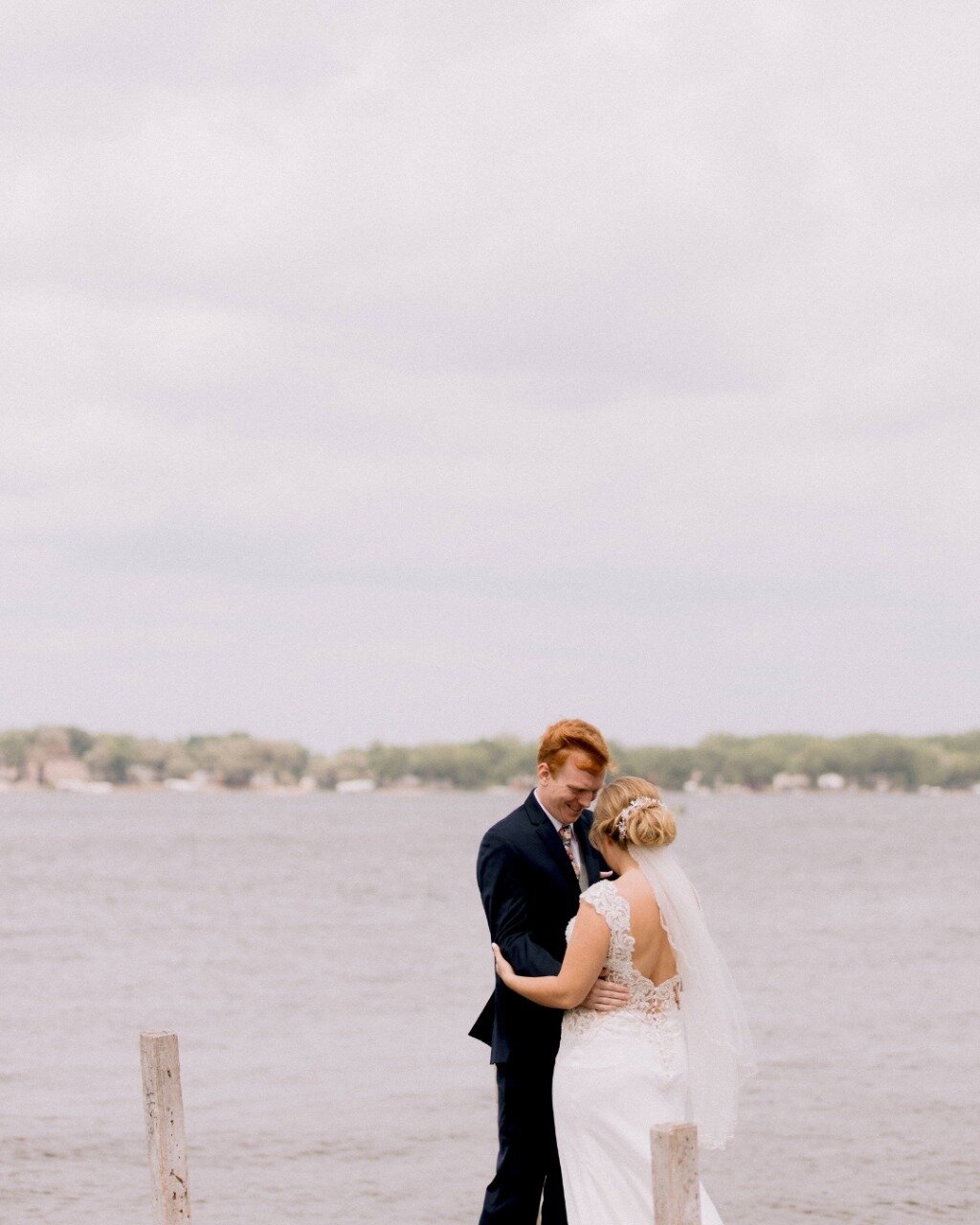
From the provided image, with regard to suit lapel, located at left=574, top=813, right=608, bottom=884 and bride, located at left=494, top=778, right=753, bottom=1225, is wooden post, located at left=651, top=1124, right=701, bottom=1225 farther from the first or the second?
suit lapel, located at left=574, top=813, right=608, bottom=884

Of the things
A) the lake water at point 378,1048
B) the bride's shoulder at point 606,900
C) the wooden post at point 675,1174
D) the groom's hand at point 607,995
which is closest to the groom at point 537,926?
the groom's hand at point 607,995

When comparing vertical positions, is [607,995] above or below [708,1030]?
above

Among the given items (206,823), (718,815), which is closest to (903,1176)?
(206,823)

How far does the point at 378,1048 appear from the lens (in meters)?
24.5

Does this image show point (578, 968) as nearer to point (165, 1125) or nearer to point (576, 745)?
point (576, 745)

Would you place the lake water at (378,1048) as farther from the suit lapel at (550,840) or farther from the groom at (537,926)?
the suit lapel at (550,840)

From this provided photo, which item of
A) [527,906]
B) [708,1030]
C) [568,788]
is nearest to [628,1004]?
[708,1030]

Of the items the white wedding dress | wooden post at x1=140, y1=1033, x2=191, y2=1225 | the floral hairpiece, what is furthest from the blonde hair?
wooden post at x1=140, y1=1033, x2=191, y2=1225

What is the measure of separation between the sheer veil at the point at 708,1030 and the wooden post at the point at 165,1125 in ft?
7.77

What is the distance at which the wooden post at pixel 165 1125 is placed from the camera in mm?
7621

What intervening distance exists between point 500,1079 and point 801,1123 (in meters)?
12.2

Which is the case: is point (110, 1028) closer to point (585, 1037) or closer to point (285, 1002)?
point (285, 1002)

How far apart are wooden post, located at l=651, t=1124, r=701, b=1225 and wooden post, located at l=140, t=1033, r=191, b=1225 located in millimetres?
2678

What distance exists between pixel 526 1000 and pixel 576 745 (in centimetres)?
116
